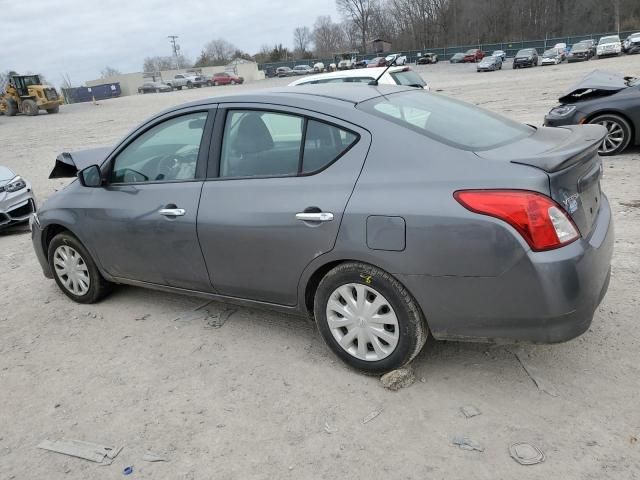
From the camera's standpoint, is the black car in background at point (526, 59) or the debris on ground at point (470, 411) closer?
the debris on ground at point (470, 411)

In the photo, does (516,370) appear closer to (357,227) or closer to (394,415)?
Answer: (394,415)

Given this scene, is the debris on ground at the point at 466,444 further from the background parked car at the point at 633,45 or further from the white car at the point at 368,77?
the background parked car at the point at 633,45

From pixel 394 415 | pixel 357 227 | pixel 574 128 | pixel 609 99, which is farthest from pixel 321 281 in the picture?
pixel 609 99

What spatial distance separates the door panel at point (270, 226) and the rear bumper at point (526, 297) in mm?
598

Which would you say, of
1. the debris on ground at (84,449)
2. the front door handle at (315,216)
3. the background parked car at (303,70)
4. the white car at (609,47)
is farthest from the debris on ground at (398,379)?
the background parked car at (303,70)

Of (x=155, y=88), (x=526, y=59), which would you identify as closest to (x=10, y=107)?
(x=155, y=88)

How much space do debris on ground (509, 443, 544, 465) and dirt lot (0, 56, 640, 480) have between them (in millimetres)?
30

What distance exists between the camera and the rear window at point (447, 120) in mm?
2900

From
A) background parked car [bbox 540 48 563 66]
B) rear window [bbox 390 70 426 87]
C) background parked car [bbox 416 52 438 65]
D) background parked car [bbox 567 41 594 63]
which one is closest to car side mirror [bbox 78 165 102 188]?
rear window [bbox 390 70 426 87]

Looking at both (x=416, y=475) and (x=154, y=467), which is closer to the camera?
(x=416, y=475)

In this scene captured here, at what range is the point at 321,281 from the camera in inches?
120

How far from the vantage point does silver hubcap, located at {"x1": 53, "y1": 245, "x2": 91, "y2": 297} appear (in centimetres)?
442

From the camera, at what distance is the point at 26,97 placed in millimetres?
35562

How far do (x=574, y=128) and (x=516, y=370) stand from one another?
1595 mm
